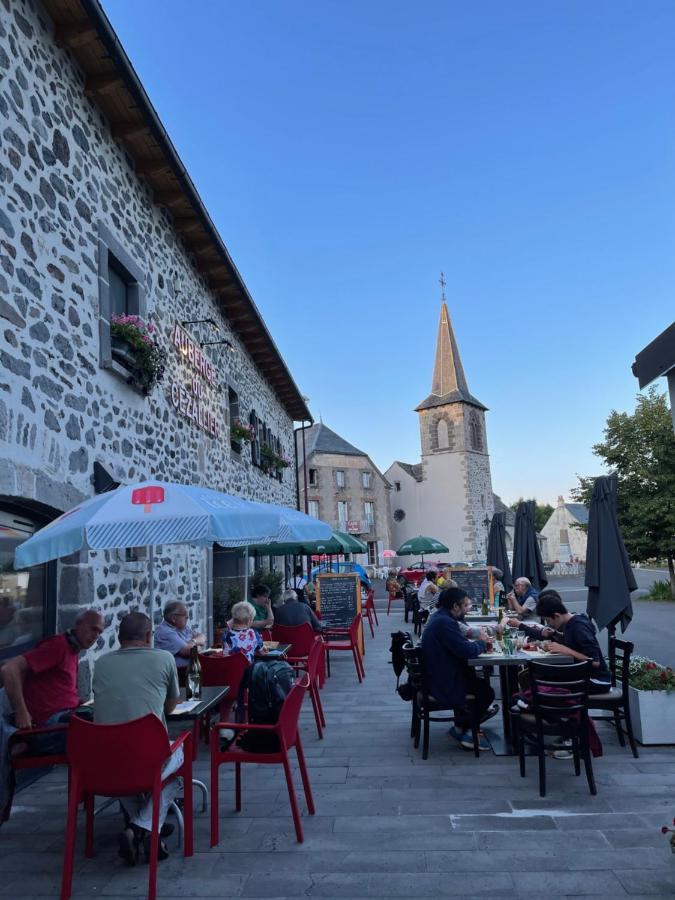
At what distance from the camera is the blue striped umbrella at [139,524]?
13.0 ft

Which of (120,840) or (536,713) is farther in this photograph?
(536,713)

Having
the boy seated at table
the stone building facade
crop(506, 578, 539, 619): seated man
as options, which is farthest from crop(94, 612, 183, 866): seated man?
the stone building facade

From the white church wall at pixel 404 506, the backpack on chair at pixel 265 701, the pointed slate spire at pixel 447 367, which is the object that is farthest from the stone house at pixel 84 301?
the pointed slate spire at pixel 447 367

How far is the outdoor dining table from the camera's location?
4973 millimetres

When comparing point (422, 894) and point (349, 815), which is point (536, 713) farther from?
point (422, 894)

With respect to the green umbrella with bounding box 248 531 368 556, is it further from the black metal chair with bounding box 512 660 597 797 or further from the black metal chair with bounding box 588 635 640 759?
the black metal chair with bounding box 512 660 597 797

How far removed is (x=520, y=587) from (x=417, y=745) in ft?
13.2

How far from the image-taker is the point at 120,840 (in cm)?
337

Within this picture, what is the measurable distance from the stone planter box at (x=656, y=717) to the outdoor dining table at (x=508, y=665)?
76cm

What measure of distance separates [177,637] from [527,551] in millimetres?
5759

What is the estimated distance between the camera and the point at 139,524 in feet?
13.7

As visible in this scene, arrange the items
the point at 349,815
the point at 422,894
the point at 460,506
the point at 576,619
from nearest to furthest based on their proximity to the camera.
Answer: the point at 422,894, the point at 349,815, the point at 576,619, the point at 460,506

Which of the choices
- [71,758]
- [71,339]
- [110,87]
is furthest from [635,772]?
[110,87]

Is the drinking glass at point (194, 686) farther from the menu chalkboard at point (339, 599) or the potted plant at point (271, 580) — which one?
the potted plant at point (271, 580)
